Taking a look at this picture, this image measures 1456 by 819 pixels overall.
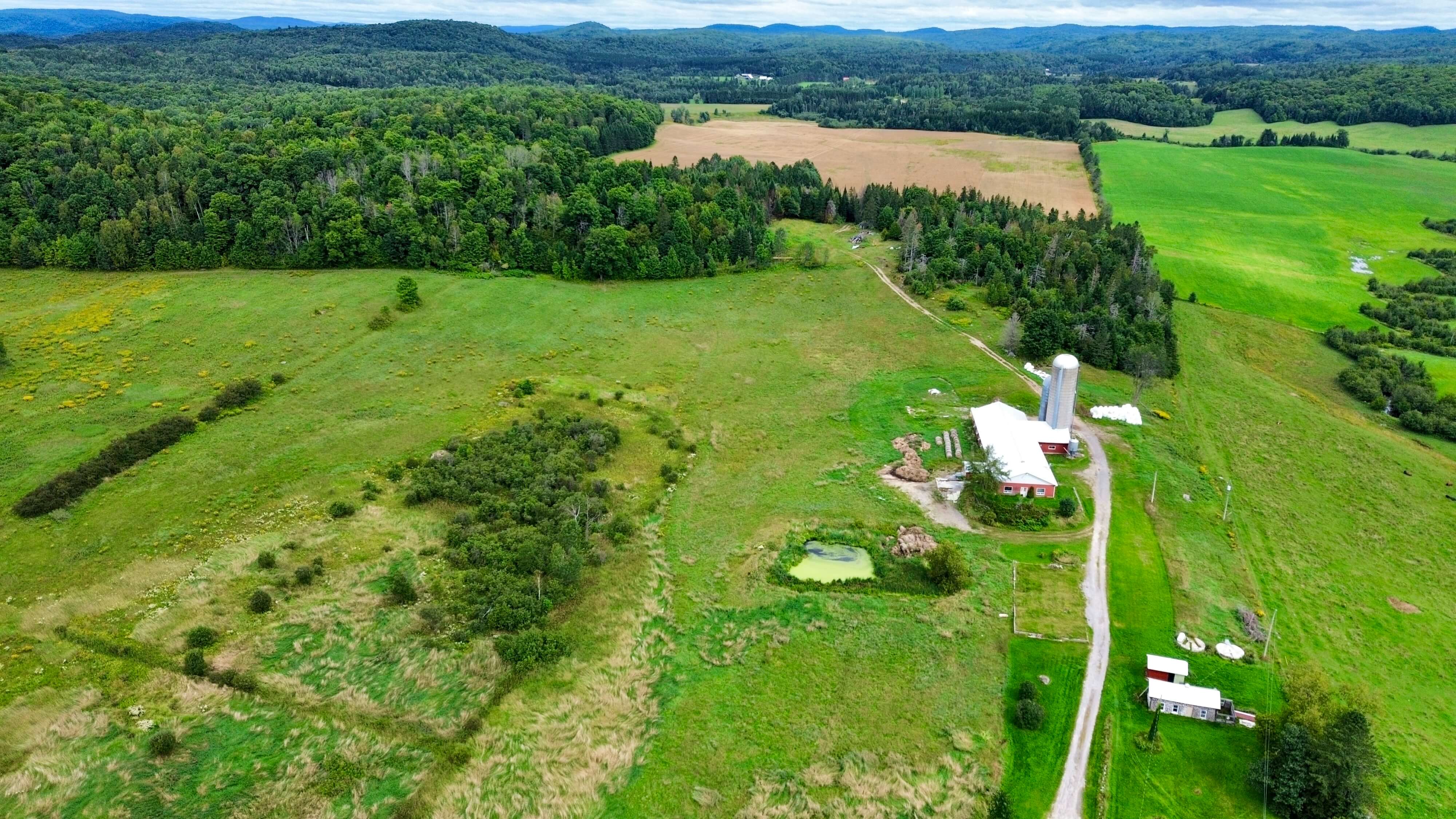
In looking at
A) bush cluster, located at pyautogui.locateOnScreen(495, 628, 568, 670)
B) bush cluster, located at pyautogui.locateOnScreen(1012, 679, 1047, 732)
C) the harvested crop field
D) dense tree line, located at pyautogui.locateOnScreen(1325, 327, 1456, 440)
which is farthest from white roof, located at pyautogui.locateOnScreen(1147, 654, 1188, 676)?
the harvested crop field

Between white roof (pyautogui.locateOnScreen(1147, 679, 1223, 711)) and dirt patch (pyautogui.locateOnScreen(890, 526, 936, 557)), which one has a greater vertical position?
white roof (pyautogui.locateOnScreen(1147, 679, 1223, 711))

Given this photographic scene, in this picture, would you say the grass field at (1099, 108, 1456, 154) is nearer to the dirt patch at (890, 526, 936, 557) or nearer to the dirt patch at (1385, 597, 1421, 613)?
the dirt patch at (1385, 597, 1421, 613)

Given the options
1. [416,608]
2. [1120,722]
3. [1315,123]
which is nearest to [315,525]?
[416,608]

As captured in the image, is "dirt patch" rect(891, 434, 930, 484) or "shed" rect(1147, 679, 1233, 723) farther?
"dirt patch" rect(891, 434, 930, 484)

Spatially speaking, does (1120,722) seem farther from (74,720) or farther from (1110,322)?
(1110,322)

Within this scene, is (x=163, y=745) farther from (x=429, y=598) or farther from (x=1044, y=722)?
(x=1044, y=722)
